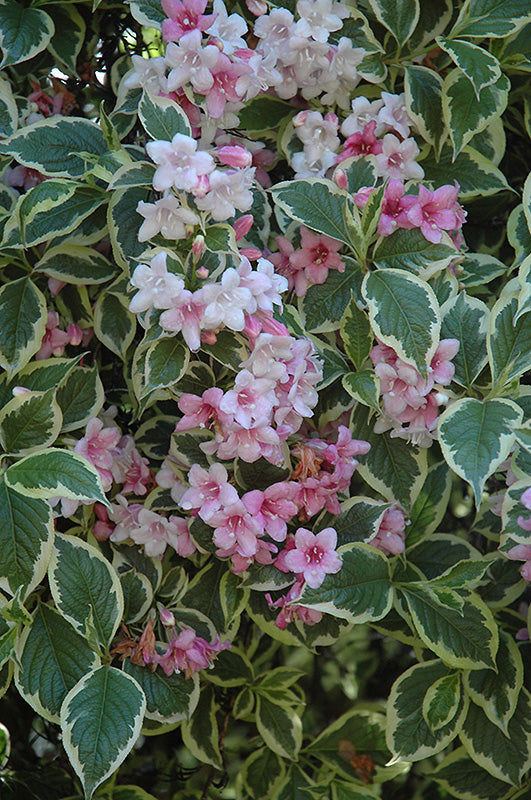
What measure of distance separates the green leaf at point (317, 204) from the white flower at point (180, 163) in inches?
6.7

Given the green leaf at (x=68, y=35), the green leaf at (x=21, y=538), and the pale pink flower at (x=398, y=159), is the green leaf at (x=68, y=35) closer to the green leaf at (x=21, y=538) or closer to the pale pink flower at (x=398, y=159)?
the pale pink flower at (x=398, y=159)

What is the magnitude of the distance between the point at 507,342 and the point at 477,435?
0.51 ft

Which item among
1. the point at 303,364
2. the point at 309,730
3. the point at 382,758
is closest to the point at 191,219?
the point at 303,364

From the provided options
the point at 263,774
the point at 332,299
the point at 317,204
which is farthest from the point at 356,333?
the point at 263,774

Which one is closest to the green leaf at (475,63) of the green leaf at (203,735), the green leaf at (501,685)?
the green leaf at (501,685)

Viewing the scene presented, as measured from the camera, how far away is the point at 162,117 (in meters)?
0.99

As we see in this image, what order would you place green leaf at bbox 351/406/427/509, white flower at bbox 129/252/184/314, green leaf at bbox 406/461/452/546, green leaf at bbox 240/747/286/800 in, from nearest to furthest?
white flower at bbox 129/252/184/314, green leaf at bbox 351/406/427/509, green leaf at bbox 406/461/452/546, green leaf at bbox 240/747/286/800

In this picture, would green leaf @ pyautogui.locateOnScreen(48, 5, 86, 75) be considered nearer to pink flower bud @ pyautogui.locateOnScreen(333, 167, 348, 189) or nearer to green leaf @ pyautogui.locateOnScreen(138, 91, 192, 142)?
green leaf @ pyautogui.locateOnScreen(138, 91, 192, 142)

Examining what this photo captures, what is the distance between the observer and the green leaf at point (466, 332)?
3.59 ft

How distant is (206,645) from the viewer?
1.14 m

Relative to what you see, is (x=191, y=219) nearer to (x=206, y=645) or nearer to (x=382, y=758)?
(x=206, y=645)

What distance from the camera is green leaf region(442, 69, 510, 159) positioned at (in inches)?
45.1

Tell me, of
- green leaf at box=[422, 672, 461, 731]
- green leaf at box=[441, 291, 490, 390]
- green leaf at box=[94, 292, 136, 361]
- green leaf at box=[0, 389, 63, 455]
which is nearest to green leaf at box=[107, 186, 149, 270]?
green leaf at box=[94, 292, 136, 361]

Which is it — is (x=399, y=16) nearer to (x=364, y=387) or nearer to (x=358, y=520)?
(x=364, y=387)
